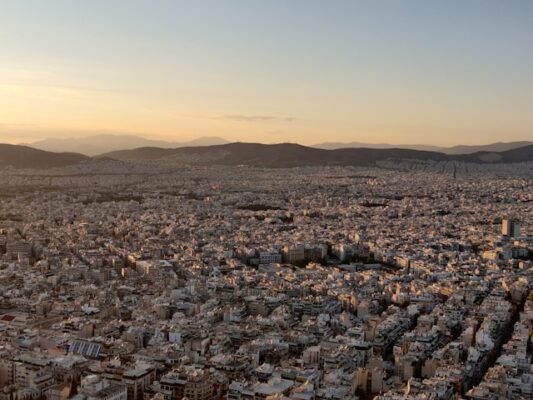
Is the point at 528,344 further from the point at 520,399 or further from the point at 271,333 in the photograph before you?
the point at 271,333

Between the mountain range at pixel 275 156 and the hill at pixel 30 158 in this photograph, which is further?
the mountain range at pixel 275 156

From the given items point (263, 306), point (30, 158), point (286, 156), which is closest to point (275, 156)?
point (286, 156)

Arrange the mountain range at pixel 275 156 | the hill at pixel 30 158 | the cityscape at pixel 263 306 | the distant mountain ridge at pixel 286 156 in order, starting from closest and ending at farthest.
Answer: the cityscape at pixel 263 306 < the hill at pixel 30 158 < the mountain range at pixel 275 156 < the distant mountain ridge at pixel 286 156

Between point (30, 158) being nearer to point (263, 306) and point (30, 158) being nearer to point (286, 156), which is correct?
point (286, 156)

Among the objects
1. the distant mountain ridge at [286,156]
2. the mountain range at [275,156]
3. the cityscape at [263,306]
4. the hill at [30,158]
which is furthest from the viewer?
the distant mountain ridge at [286,156]

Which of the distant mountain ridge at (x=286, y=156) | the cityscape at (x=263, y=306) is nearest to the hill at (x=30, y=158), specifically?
the distant mountain ridge at (x=286, y=156)

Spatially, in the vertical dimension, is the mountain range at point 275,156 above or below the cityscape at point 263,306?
above

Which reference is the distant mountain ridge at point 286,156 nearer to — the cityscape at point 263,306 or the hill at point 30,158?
the hill at point 30,158

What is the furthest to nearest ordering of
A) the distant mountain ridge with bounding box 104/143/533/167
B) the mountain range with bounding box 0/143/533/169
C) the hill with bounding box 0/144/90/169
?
the distant mountain ridge with bounding box 104/143/533/167
the mountain range with bounding box 0/143/533/169
the hill with bounding box 0/144/90/169

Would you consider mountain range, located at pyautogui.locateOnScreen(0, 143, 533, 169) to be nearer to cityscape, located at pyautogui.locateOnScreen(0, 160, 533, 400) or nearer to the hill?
the hill

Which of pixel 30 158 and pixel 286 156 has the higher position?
pixel 286 156

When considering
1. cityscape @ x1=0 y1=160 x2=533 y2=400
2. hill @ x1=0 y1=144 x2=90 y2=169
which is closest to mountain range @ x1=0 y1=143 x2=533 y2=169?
hill @ x1=0 y1=144 x2=90 y2=169

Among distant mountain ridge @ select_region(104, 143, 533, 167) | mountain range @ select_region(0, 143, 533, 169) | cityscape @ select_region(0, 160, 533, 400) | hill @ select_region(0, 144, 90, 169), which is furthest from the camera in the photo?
distant mountain ridge @ select_region(104, 143, 533, 167)

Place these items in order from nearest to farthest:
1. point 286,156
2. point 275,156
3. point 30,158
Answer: point 30,158 → point 286,156 → point 275,156
